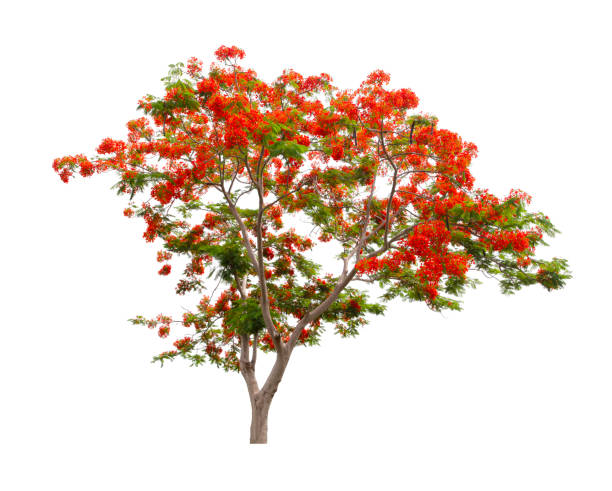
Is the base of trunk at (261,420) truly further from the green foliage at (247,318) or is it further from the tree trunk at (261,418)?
the green foliage at (247,318)

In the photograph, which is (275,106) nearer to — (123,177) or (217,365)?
(123,177)

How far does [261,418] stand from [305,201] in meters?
4.90

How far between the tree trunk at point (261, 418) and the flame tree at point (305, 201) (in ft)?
0.12

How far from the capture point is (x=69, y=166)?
881 cm

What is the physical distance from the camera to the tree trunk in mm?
10195

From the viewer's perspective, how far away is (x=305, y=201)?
992cm

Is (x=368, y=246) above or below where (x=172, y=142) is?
below

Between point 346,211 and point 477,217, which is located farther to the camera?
point 346,211

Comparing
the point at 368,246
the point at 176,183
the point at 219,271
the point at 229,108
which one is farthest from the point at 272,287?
the point at 229,108

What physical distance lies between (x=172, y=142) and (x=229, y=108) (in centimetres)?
185

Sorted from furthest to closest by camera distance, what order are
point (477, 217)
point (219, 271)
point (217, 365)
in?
point (217, 365) < point (219, 271) < point (477, 217)

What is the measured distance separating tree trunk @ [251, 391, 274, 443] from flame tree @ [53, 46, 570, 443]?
0.12 feet

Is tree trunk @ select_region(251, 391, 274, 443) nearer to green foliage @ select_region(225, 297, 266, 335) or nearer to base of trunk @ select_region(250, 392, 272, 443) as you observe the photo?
base of trunk @ select_region(250, 392, 272, 443)

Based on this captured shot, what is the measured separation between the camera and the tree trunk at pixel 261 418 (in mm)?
10195
